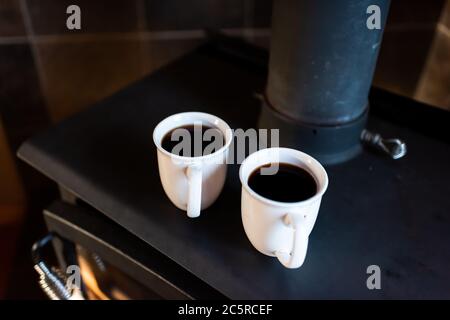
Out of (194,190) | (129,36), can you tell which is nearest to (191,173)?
(194,190)

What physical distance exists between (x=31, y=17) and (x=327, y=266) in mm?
847

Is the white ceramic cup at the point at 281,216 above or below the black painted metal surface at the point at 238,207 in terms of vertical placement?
above

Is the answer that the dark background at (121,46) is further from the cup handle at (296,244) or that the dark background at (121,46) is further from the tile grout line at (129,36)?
the cup handle at (296,244)

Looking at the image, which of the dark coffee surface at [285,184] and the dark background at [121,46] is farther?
the dark background at [121,46]

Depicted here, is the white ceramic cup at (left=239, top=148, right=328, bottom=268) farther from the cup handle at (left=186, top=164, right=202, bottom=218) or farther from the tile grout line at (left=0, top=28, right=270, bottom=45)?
the tile grout line at (left=0, top=28, right=270, bottom=45)

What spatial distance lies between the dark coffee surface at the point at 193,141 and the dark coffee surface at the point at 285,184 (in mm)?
75

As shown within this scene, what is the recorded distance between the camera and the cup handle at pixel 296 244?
1.65 feet

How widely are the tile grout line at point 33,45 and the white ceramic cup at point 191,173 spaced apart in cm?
58

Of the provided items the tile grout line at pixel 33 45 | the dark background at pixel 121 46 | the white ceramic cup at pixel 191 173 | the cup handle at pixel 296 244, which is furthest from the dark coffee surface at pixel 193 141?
the tile grout line at pixel 33 45

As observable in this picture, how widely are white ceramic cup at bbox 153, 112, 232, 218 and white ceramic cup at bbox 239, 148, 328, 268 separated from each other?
0.16 feet

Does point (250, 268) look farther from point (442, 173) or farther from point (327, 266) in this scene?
point (442, 173)

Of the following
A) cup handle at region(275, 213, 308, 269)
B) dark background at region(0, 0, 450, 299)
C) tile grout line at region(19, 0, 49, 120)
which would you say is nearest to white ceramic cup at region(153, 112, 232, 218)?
cup handle at region(275, 213, 308, 269)

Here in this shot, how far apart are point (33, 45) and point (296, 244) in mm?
834
